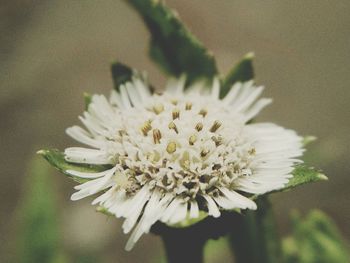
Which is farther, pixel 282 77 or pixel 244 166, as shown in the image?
pixel 282 77

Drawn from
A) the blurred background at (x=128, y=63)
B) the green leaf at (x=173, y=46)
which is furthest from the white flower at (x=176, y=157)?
the blurred background at (x=128, y=63)

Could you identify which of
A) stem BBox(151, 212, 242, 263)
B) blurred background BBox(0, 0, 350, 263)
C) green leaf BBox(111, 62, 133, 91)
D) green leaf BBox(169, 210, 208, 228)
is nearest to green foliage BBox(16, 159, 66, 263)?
green leaf BBox(111, 62, 133, 91)

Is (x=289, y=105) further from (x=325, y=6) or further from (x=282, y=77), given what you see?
(x=325, y=6)

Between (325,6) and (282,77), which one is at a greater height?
(325,6)

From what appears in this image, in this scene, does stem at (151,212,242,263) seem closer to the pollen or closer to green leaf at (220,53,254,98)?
the pollen

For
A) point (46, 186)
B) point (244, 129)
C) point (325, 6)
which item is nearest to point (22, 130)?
point (46, 186)

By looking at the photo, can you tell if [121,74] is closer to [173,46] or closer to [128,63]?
[173,46]

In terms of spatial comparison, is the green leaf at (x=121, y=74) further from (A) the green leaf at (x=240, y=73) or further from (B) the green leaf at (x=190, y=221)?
(B) the green leaf at (x=190, y=221)

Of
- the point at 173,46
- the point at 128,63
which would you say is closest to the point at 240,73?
the point at 173,46
